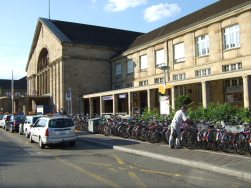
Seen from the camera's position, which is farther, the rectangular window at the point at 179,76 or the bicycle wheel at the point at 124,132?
the rectangular window at the point at 179,76

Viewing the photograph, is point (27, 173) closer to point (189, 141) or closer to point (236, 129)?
point (189, 141)

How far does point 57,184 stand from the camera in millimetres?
6074

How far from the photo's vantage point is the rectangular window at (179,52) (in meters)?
25.3

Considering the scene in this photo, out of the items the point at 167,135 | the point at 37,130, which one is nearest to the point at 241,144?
the point at 167,135

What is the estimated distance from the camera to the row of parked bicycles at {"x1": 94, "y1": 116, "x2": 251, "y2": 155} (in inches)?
335

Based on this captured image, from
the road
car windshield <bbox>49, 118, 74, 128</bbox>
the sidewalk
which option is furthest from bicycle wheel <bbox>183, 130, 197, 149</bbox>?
car windshield <bbox>49, 118, 74, 128</bbox>

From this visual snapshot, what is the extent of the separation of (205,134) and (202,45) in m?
15.6

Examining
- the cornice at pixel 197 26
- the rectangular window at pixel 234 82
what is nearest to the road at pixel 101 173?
the rectangular window at pixel 234 82

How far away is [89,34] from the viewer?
4028 cm

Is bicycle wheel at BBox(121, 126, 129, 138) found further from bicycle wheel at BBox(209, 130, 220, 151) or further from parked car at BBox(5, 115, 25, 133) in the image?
parked car at BBox(5, 115, 25, 133)

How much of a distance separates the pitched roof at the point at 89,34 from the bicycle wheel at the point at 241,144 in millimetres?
30195

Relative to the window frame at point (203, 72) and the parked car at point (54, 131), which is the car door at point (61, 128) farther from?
the window frame at point (203, 72)

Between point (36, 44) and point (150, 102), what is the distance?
105 ft

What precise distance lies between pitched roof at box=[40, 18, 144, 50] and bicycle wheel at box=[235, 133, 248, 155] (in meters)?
30.2
